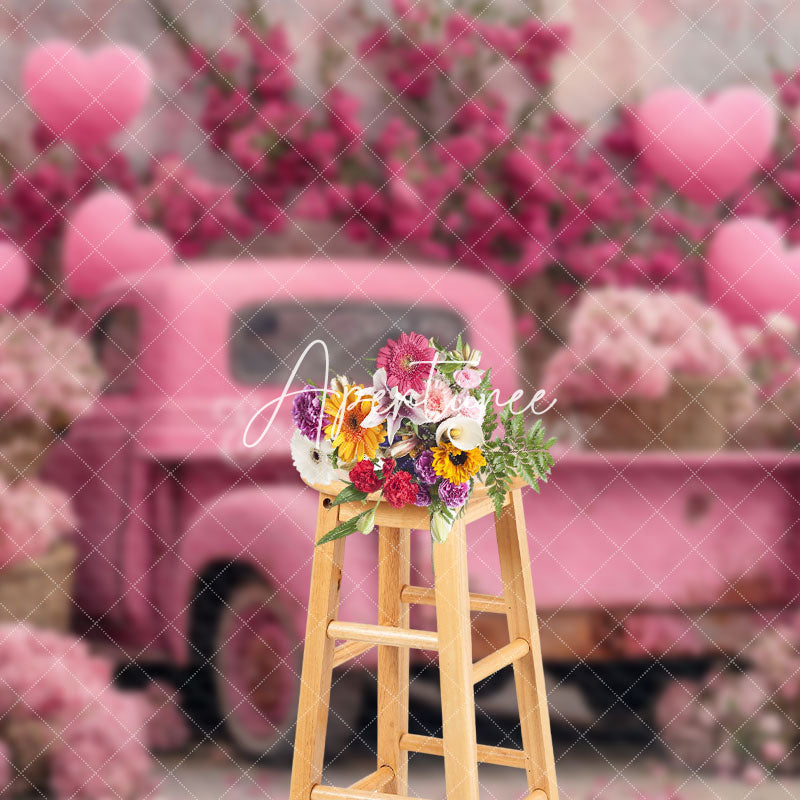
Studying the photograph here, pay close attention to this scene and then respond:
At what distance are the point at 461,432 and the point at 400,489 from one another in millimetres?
119

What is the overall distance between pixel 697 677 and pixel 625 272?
39.3 inches

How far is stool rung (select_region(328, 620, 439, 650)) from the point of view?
62.1 inches

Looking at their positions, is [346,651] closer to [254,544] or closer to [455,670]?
[455,670]

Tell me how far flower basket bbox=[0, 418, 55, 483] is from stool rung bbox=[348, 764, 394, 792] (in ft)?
3.97

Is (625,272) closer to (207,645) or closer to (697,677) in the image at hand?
(697,677)

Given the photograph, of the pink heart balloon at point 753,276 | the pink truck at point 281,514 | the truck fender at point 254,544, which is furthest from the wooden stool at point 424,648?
the pink heart balloon at point 753,276

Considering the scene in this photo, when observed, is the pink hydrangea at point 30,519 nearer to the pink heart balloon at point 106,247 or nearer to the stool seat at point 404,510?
the pink heart balloon at point 106,247

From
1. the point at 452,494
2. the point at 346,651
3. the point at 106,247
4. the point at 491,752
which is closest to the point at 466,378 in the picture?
the point at 452,494

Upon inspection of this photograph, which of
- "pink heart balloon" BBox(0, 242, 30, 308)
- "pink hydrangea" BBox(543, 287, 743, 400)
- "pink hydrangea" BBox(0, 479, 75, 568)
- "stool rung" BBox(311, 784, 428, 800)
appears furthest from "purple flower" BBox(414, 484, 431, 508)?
"pink heart balloon" BBox(0, 242, 30, 308)

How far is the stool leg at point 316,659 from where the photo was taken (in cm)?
167

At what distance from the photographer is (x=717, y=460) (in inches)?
95.7

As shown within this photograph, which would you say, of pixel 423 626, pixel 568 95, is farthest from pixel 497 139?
pixel 423 626

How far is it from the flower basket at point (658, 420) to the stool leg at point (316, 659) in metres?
1.06

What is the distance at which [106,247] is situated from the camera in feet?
8.68
